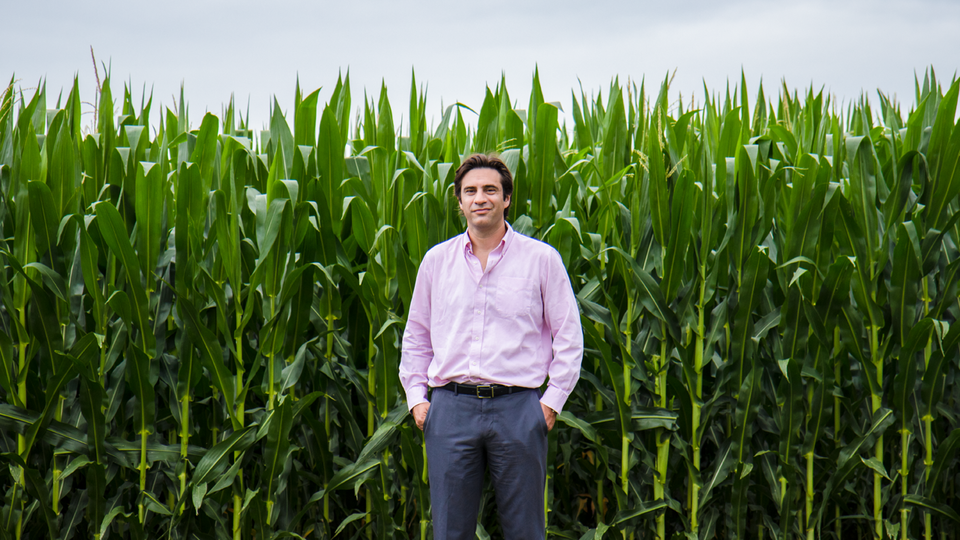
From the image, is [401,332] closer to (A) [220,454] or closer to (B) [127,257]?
(A) [220,454]

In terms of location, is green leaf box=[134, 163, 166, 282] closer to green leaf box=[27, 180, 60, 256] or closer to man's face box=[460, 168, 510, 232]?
green leaf box=[27, 180, 60, 256]

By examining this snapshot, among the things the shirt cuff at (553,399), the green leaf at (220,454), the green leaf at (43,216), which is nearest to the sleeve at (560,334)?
the shirt cuff at (553,399)

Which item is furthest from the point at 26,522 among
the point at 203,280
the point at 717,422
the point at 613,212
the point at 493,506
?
the point at 717,422

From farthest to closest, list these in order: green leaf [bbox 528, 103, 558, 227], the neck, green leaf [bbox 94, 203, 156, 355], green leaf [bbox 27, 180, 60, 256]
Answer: green leaf [bbox 528, 103, 558, 227]
green leaf [bbox 27, 180, 60, 256]
green leaf [bbox 94, 203, 156, 355]
the neck

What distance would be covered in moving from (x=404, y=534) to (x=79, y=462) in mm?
1380

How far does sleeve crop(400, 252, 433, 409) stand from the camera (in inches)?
95.3

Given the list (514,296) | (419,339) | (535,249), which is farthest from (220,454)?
(535,249)

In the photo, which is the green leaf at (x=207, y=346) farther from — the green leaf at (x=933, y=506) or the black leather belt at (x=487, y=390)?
the green leaf at (x=933, y=506)

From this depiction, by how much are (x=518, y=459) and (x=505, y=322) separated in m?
0.44

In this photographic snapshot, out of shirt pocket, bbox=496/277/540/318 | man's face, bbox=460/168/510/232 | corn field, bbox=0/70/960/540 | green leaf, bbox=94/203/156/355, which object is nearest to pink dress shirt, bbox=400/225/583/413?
shirt pocket, bbox=496/277/540/318

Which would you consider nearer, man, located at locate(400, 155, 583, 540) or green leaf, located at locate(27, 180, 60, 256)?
man, located at locate(400, 155, 583, 540)

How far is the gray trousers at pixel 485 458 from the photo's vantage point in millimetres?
2230

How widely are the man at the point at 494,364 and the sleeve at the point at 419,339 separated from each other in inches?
2.0

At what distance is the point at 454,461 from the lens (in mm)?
2270
